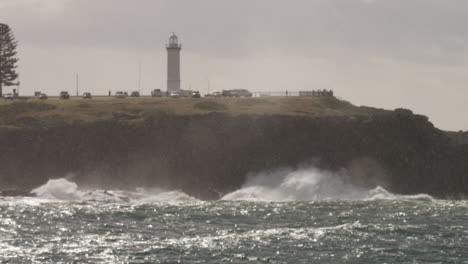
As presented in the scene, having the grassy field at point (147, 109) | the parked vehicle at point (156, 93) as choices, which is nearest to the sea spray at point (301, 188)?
the grassy field at point (147, 109)

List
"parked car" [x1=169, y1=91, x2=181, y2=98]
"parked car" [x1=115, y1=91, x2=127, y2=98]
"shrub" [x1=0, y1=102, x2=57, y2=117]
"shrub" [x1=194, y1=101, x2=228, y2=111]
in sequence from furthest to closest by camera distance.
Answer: "parked car" [x1=115, y1=91, x2=127, y2=98] → "parked car" [x1=169, y1=91, x2=181, y2=98] → "shrub" [x1=0, y1=102, x2=57, y2=117] → "shrub" [x1=194, y1=101, x2=228, y2=111]

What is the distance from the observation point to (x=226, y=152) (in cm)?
10819

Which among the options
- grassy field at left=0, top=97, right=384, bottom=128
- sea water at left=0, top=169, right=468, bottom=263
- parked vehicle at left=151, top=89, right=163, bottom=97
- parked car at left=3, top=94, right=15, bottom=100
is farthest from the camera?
parked vehicle at left=151, top=89, right=163, bottom=97

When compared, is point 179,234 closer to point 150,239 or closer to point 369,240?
point 150,239

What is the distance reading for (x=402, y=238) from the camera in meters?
64.3

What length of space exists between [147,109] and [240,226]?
52477 mm

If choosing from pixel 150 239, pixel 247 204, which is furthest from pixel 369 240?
pixel 247 204

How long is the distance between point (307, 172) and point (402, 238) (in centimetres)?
4073

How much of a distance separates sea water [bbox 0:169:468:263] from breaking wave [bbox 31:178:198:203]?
0.12 meters

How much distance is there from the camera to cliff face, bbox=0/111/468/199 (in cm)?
10562

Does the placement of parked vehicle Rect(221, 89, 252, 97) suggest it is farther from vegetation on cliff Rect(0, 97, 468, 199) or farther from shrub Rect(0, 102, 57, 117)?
vegetation on cliff Rect(0, 97, 468, 199)

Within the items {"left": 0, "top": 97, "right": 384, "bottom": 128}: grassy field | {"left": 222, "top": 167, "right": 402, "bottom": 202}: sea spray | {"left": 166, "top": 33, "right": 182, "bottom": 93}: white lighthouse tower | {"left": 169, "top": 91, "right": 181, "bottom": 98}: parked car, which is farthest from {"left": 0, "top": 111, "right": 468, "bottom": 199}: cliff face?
{"left": 166, "top": 33, "right": 182, "bottom": 93}: white lighthouse tower

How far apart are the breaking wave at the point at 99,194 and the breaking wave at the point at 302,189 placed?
6195 millimetres

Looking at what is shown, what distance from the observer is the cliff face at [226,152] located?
347ft
